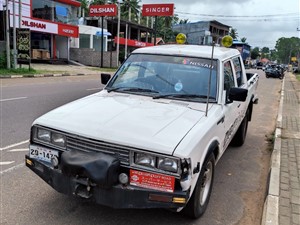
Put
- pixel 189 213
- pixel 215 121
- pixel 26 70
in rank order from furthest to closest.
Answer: pixel 26 70 → pixel 215 121 → pixel 189 213

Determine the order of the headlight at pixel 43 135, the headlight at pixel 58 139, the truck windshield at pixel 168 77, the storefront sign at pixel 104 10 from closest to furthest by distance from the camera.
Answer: the headlight at pixel 58 139 < the headlight at pixel 43 135 < the truck windshield at pixel 168 77 < the storefront sign at pixel 104 10

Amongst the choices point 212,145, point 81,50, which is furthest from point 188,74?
point 81,50

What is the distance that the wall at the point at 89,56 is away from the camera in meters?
37.0

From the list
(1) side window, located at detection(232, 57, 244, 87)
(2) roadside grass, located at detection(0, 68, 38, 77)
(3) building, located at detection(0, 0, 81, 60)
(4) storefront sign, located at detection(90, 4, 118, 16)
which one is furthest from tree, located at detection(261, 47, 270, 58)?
(1) side window, located at detection(232, 57, 244, 87)

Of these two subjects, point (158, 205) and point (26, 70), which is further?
point (26, 70)

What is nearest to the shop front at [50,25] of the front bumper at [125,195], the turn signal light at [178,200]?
the front bumper at [125,195]

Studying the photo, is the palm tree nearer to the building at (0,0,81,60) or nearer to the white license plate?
the building at (0,0,81,60)

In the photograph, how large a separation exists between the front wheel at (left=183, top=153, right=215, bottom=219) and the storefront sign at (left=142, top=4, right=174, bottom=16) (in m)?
38.0

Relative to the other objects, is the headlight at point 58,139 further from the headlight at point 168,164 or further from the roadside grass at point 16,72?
the roadside grass at point 16,72

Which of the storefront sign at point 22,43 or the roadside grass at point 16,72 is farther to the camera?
the storefront sign at point 22,43

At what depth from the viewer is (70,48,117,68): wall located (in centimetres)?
3703

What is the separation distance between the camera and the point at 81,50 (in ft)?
121

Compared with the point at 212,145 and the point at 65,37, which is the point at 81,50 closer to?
the point at 65,37

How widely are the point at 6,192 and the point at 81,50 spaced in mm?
34616
